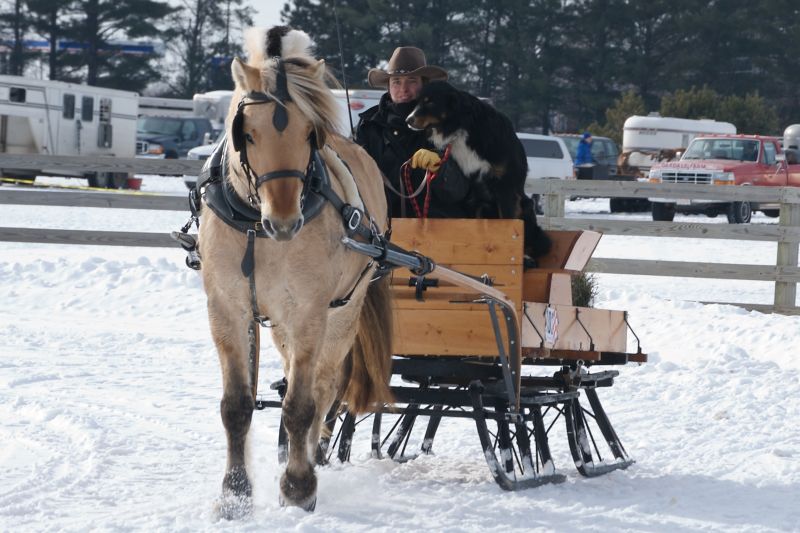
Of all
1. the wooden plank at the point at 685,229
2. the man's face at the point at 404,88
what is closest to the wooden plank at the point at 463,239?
the man's face at the point at 404,88

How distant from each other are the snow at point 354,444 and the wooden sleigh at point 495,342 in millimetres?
202

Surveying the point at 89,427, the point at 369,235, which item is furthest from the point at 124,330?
the point at 369,235

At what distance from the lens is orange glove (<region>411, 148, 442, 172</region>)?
19.2ft

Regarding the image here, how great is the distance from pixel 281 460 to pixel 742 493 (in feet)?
6.72

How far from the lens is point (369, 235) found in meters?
4.98

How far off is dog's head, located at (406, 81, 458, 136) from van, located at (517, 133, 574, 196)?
2122cm

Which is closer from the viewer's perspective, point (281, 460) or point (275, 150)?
point (275, 150)

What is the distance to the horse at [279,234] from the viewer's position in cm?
444

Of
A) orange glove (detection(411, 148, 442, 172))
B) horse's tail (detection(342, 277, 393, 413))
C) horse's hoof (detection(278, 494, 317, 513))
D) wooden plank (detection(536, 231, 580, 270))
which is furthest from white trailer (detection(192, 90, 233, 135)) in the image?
horse's hoof (detection(278, 494, 317, 513))

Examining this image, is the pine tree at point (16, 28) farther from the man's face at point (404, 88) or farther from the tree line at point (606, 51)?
the man's face at point (404, 88)

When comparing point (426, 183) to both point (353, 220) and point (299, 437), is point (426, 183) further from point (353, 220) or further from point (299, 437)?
point (299, 437)

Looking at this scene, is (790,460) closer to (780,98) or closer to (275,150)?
(275,150)

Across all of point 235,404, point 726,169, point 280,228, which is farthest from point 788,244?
point 726,169

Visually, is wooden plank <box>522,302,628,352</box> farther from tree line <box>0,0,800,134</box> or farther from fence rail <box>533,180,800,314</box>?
tree line <box>0,0,800,134</box>
